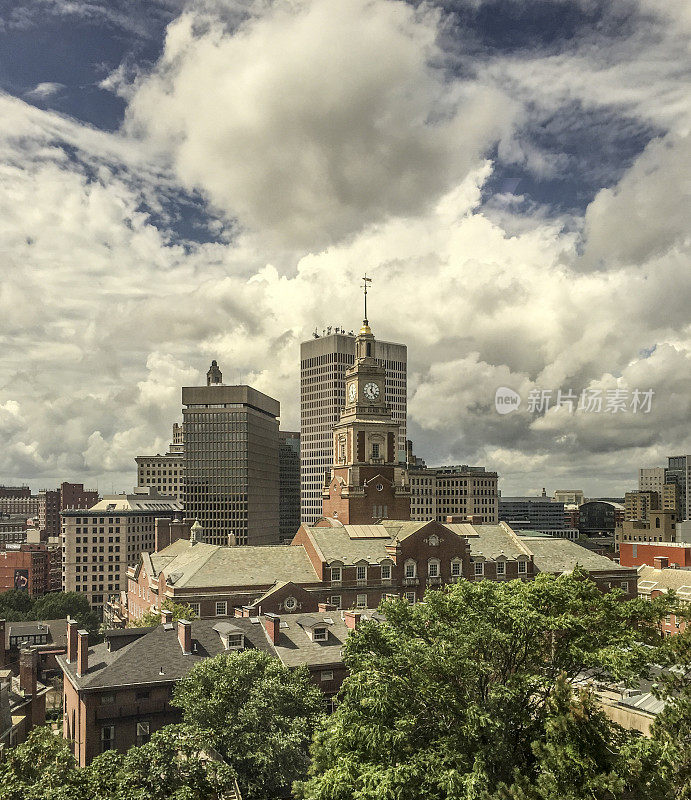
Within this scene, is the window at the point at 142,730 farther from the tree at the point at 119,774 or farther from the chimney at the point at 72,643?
the tree at the point at 119,774

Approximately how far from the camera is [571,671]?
2878 cm

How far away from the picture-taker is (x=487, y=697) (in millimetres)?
29172

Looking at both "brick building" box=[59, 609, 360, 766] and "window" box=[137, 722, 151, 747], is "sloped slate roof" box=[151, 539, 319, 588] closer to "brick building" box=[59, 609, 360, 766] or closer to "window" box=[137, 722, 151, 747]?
"brick building" box=[59, 609, 360, 766]

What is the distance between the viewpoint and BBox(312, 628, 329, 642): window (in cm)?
6156

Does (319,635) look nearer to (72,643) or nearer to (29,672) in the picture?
(72,643)

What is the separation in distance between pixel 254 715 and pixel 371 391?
220 ft

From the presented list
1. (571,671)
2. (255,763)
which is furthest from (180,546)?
(571,671)

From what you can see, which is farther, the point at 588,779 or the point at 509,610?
the point at 509,610

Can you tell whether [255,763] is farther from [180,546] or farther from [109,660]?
[180,546]

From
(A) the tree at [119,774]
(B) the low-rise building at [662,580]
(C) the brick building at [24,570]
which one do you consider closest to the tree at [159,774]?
(A) the tree at [119,774]

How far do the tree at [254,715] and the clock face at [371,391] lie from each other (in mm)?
61616

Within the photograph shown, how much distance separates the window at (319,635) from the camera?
202 feet

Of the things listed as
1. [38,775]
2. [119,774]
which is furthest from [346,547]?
[119,774]

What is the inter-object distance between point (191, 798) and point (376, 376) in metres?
79.0
